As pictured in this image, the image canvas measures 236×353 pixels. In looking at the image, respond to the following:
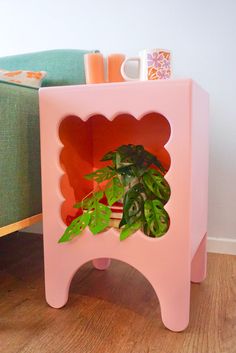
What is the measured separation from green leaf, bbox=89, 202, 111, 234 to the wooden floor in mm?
201

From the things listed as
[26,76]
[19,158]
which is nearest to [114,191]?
[19,158]

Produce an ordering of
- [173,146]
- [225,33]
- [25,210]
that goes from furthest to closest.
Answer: [225,33] → [25,210] → [173,146]

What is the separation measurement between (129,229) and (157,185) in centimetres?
12

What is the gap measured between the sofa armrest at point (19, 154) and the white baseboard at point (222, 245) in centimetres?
61

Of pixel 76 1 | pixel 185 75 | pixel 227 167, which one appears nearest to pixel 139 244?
pixel 227 167

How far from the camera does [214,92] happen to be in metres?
1.08

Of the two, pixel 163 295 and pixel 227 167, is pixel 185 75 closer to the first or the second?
pixel 227 167

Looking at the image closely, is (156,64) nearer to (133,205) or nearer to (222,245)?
(133,205)

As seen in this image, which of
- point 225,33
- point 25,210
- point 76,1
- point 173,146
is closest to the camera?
point 173,146

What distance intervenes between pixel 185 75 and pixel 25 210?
683 millimetres

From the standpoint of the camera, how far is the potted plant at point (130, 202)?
27.8 inches

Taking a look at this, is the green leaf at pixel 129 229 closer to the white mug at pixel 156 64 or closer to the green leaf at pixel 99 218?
the green leaf at pixel 99 218

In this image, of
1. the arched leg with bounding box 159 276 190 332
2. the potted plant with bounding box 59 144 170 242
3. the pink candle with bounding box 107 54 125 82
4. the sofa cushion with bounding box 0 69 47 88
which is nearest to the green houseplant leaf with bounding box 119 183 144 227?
the potted plant with bounding box 59 144 170 242

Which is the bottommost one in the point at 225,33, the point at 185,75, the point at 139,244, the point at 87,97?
the point at 139,244
